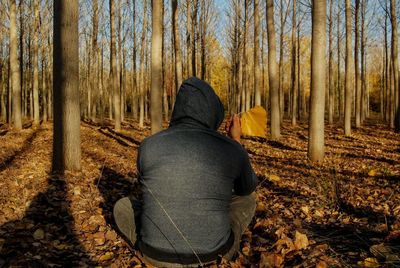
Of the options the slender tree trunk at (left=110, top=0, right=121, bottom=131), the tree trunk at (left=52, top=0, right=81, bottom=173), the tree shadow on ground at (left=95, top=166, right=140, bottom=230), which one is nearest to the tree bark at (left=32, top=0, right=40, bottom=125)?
the slender tree trunk at (left=110, top=0, right=121, bottom=131)

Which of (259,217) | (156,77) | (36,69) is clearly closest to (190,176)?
(259,217)

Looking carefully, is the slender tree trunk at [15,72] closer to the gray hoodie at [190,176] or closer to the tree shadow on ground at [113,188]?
the tree shadow on ground at [113,188]

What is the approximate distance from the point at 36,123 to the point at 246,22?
1266 cm

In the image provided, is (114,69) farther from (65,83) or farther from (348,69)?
(65,83)

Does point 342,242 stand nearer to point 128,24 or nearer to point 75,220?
point 75,220

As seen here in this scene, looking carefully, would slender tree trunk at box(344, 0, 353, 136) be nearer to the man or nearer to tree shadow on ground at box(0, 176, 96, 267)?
tree shadow on ground at box(0, 176, 96, 267)

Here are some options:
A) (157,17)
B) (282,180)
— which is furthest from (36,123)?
(282,180)

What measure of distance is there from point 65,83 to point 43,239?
324 centimetres

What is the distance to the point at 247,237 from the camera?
11.5 feet

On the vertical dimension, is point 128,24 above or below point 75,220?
above

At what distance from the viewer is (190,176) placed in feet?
7.75

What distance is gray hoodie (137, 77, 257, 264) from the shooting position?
2365 mm

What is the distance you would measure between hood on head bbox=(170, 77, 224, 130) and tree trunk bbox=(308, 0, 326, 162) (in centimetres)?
633

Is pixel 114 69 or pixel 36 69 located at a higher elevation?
pixel 36 69
